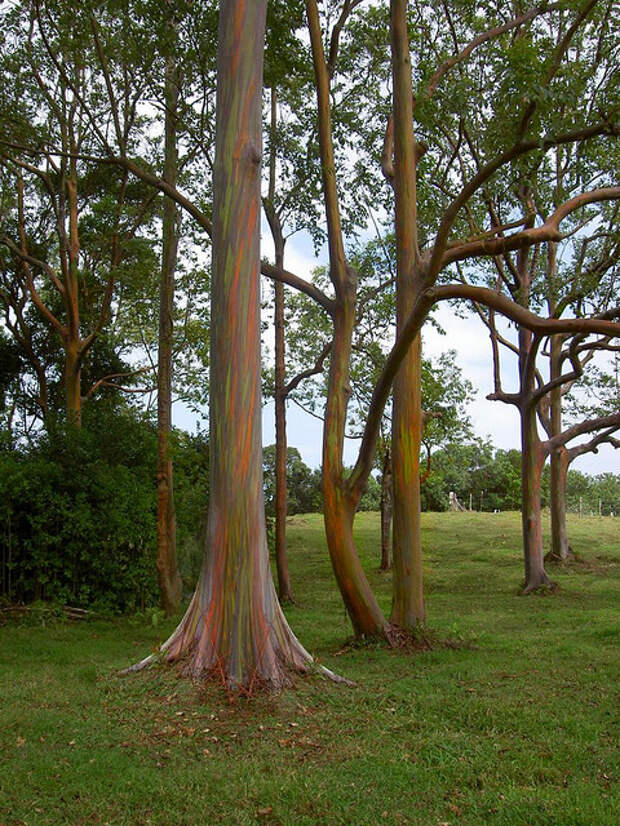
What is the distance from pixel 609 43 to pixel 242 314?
6727mm

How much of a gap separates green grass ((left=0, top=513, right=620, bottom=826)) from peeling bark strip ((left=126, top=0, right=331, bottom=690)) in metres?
0.36

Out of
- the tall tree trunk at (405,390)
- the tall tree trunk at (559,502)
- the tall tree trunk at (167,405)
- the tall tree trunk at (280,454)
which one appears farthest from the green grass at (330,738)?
the tall tree trunk at (559,502)

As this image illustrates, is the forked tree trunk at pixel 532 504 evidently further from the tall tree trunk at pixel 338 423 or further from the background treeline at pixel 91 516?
the tall tree trunk at pixel 338 423

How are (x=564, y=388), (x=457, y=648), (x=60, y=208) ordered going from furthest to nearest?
(x=564, y=388)
(x=60, y=208)
(x=457, y=648)

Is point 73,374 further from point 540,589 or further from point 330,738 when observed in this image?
point 330,738

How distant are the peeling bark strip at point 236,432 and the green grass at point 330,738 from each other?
36 centimetres

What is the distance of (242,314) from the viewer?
6445mm

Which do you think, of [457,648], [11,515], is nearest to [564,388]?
[457,648]

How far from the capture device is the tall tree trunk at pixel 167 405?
408 inches

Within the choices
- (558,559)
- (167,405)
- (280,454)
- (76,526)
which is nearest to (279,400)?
(280,454)

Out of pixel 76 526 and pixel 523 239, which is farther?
pixel 76 526

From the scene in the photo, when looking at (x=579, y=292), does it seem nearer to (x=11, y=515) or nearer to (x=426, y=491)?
(x=11, y=515)

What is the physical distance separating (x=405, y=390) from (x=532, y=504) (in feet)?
23.0

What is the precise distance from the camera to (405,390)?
8.91 metres
